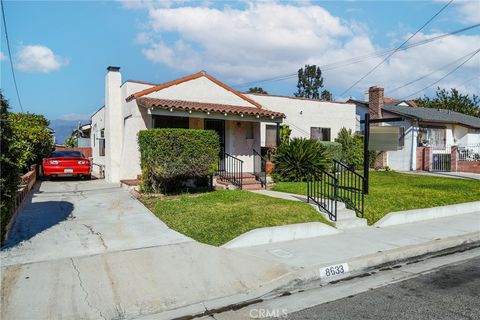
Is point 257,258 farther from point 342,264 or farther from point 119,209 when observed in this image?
point 119,209

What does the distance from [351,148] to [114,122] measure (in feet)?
36.1

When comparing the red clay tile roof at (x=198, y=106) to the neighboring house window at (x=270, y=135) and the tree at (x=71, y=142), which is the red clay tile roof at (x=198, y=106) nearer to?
the neighboring house window at (x=270, y=135)

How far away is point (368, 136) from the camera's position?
11.2m

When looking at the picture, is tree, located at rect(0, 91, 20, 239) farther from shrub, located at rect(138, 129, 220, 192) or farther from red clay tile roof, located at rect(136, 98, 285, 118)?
red clay tile roof, located at rect(136, 98, 285, 118)

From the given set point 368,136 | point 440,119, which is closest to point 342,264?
point 368,136

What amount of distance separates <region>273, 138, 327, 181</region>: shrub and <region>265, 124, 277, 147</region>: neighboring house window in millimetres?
2952

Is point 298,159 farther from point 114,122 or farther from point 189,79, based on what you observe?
point 114,122

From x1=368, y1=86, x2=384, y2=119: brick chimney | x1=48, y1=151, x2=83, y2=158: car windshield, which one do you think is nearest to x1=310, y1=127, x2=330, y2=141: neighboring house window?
x1=368, y1=86, x2=384, y2=119: brick chimney

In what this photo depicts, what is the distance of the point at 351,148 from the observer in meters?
19.3

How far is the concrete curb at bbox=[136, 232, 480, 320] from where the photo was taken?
4.59 m

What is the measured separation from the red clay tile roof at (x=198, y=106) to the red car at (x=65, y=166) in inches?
169

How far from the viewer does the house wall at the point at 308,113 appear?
17823 mm

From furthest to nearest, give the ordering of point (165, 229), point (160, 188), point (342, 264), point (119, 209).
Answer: point (160, 188)
point (119, 209)
point (165, 229)
point (342, 264)

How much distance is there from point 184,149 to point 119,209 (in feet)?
7.28
